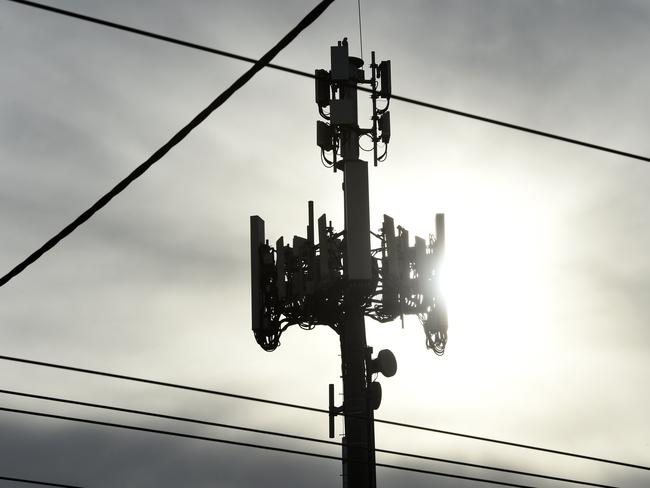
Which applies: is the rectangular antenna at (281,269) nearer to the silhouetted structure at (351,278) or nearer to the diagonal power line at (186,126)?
the silhouetted structure at (351,278)

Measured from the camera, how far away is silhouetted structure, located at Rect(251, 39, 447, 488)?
51.0m

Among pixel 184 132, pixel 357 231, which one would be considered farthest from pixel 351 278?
pixel 184 132

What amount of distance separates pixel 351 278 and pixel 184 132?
118 feet

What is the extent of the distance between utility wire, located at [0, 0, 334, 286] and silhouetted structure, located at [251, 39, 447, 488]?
114ft

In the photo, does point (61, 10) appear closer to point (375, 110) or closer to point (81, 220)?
point (81, 220)

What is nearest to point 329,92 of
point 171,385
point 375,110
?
point 375,110

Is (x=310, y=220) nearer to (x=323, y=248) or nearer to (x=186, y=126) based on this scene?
(x=323, y=248)

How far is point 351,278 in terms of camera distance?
49688 mm

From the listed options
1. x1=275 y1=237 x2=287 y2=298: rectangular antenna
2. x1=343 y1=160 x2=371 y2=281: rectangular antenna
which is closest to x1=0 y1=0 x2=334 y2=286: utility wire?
x1=343 y1=160 x2=371 y2=281: rectangular antenna

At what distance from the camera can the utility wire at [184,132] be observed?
12.5 m

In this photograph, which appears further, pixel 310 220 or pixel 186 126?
pixel 310 220

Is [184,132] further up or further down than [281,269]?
further down

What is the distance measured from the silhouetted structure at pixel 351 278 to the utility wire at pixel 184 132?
1363 inches

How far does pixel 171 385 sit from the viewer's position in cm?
2153
